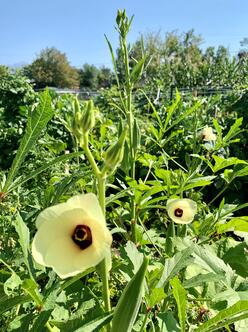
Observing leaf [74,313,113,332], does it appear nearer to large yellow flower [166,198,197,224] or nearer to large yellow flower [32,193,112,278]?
large yellow flower [32,193,112,278]

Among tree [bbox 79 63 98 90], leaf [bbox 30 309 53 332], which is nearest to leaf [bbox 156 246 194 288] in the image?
leaf [bbox 30 309 53 332]

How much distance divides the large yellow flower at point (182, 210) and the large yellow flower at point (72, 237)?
0.59m

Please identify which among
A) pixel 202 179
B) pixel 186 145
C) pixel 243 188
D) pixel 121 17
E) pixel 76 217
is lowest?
pixel 243 188

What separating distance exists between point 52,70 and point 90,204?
52155 millimetres

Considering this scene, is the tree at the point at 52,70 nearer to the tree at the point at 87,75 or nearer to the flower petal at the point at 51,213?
the tree at the point at 87,75

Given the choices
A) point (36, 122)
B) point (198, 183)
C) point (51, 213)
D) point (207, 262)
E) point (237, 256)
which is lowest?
point (237, 256)

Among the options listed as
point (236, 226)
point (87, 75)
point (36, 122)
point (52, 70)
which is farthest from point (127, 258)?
point (87, 75)

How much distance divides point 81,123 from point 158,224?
6.93 ft

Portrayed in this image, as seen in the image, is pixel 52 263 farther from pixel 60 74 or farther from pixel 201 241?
pixel 60 74

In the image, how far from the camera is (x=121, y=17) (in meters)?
1.26

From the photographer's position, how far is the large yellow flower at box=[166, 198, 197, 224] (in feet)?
3.85

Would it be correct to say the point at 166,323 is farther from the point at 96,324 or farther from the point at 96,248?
the point at 96,248

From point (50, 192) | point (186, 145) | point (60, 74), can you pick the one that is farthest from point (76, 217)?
point (60, 74)

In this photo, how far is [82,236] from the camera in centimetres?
62
